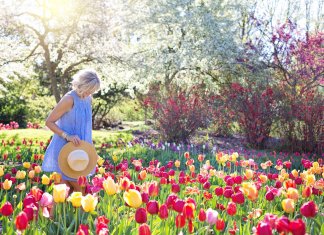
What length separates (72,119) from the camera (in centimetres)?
383

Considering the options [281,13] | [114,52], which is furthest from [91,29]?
[281,13]

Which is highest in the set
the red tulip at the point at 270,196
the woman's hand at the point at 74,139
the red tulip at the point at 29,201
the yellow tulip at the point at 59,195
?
the woman's hand at the point at 74,139

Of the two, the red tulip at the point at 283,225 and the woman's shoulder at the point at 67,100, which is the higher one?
the woman's shoulder at the point at 67,100

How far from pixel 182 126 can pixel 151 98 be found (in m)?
1.17

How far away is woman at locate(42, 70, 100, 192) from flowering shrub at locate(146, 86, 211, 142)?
6358mm

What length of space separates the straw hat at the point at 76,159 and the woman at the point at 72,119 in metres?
0.07

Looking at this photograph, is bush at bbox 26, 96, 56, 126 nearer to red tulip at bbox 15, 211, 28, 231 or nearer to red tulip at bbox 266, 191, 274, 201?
red tulip at bbox 266, 191, 274, 201

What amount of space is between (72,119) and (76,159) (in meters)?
0.45

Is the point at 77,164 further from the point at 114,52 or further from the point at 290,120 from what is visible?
the point at 114,52

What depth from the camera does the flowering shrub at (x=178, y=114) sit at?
10289 millimetres

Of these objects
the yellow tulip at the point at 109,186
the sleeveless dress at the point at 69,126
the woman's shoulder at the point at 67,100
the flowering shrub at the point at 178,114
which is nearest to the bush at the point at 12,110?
the flowering shrub at the point at 178,114

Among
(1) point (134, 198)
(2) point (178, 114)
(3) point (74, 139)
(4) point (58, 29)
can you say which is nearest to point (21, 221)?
(1) point (134, 198)

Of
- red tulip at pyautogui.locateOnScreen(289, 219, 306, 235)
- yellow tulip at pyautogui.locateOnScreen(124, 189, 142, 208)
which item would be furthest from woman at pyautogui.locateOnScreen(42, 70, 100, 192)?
red tulip at pyautogui.locateOnScreen(289, 219, 306, 235)

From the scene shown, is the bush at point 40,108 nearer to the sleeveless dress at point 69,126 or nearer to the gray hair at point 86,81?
the sleeveless dress at point 69,126
